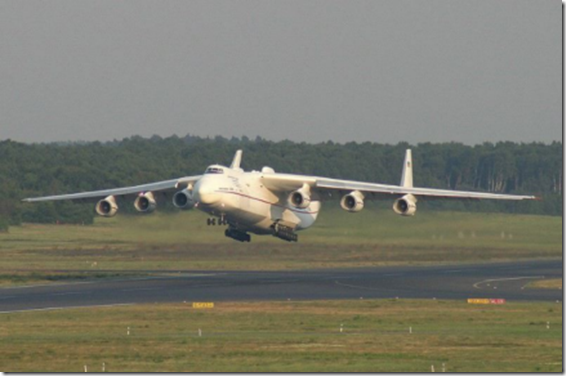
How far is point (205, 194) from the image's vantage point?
45844 millimetres

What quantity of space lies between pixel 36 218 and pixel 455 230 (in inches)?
1293

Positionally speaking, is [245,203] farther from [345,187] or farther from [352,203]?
[345,187]

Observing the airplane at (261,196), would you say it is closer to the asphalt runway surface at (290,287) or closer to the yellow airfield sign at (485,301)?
the asphalt runway surface at (290,287)

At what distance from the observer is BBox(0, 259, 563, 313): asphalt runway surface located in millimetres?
38438

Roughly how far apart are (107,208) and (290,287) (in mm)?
12028

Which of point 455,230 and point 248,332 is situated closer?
point 248,332

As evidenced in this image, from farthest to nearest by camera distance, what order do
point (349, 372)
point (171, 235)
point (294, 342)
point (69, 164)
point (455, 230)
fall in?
point (69, 164)
point (455, 230)
point (171, 235)
point (294, 342)
point (349, 372)

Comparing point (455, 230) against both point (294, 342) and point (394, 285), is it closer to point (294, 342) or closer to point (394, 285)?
point (394, 285)

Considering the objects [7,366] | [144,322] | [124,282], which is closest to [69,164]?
[124,282]

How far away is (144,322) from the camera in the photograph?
104 ft

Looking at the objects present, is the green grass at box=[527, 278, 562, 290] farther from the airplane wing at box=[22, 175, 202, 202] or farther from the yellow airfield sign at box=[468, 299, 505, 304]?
the airplane wing at box=[22, 175, 202, 202]

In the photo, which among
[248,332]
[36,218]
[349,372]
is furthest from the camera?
[36,218]

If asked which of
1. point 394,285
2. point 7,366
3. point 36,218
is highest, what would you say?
point 36,218

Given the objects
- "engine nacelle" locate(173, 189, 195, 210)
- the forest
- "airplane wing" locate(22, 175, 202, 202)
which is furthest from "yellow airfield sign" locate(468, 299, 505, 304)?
the forest
